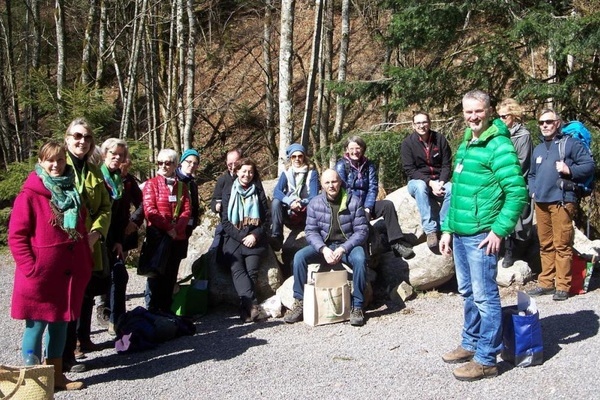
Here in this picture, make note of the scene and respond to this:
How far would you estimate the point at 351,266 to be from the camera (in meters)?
6.50

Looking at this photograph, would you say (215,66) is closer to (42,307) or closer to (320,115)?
(320,115)

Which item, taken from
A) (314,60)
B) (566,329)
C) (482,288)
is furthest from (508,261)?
(314,60)

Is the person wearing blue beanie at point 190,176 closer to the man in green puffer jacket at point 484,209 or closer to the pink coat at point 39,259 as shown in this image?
the pink coat at point 39,259

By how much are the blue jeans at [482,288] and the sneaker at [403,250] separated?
238cm

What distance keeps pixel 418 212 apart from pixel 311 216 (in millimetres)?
1729

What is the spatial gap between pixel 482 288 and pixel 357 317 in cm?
199

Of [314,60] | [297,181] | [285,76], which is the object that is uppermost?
[314,60]

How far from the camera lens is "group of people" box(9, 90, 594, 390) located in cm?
439

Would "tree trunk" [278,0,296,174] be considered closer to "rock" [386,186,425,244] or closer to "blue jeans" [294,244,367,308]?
"rock" [386,186,425,244]

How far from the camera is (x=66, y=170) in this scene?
181 inches

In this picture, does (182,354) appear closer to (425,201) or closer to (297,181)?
(297,181)

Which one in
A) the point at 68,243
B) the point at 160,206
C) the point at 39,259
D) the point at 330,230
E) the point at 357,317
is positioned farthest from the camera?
the point at 330,230

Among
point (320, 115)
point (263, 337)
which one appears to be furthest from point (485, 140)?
point (320, 115)

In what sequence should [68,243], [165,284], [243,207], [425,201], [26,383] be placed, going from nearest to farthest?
1. [26,383]
2. [68,243]
3. [165,284]
4. [243,207]
5. [425,201]
